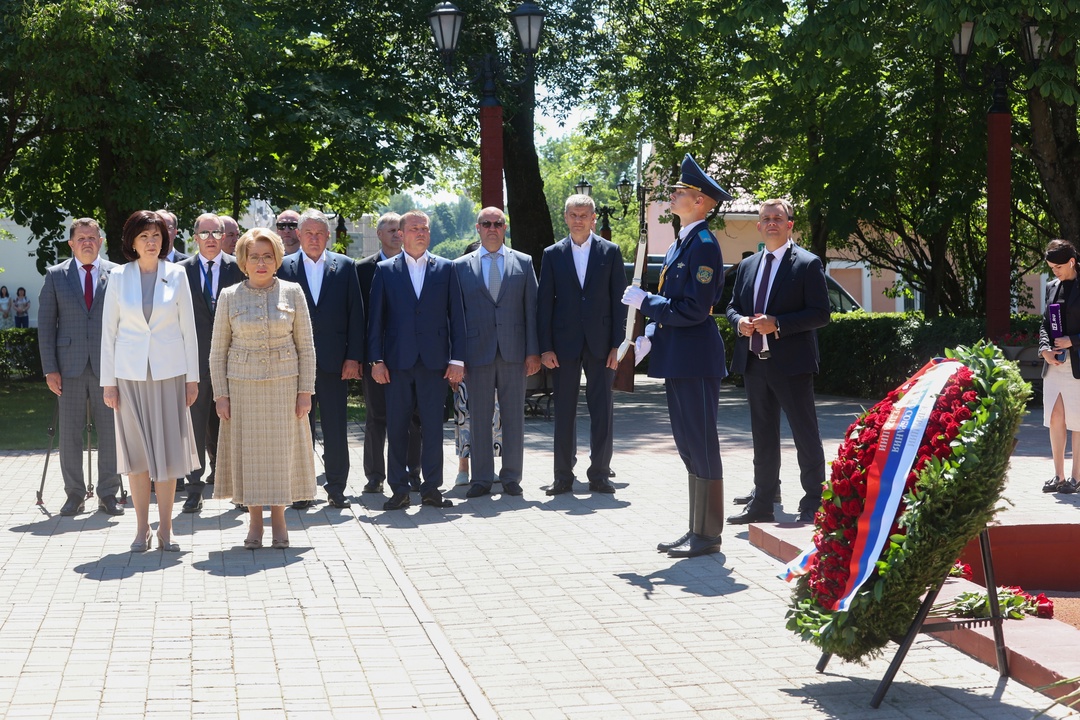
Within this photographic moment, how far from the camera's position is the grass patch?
1498 cm

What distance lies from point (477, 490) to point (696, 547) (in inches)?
114

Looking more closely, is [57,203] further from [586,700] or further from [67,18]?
[586,700]

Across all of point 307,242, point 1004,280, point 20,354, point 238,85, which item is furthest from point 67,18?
point 1004,280

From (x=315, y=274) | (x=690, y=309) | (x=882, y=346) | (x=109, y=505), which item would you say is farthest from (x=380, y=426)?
(x=882, y=346)

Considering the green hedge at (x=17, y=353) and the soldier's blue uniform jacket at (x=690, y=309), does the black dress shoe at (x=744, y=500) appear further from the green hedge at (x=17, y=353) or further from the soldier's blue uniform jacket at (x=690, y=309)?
the green hedge at (x=17, y=353)

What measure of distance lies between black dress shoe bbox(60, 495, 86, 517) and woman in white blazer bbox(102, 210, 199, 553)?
1.53 meters

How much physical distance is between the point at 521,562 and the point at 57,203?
16.5 metres

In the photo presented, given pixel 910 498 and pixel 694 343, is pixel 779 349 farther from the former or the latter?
pixel 910 498

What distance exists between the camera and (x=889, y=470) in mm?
5188

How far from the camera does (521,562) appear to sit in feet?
26.0

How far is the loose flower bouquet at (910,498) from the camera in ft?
16.2

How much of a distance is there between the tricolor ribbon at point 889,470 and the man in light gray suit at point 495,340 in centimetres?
541

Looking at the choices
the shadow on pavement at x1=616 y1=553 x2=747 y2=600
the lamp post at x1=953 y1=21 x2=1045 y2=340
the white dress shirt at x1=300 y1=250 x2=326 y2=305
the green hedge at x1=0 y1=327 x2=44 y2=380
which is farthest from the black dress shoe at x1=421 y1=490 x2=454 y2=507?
the green hedge at x1=0 y1=327 x2=44 y2=380

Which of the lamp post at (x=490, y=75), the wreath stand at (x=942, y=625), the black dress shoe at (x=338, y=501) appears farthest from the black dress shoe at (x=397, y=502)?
the lamp post at (x=490, y=75)
